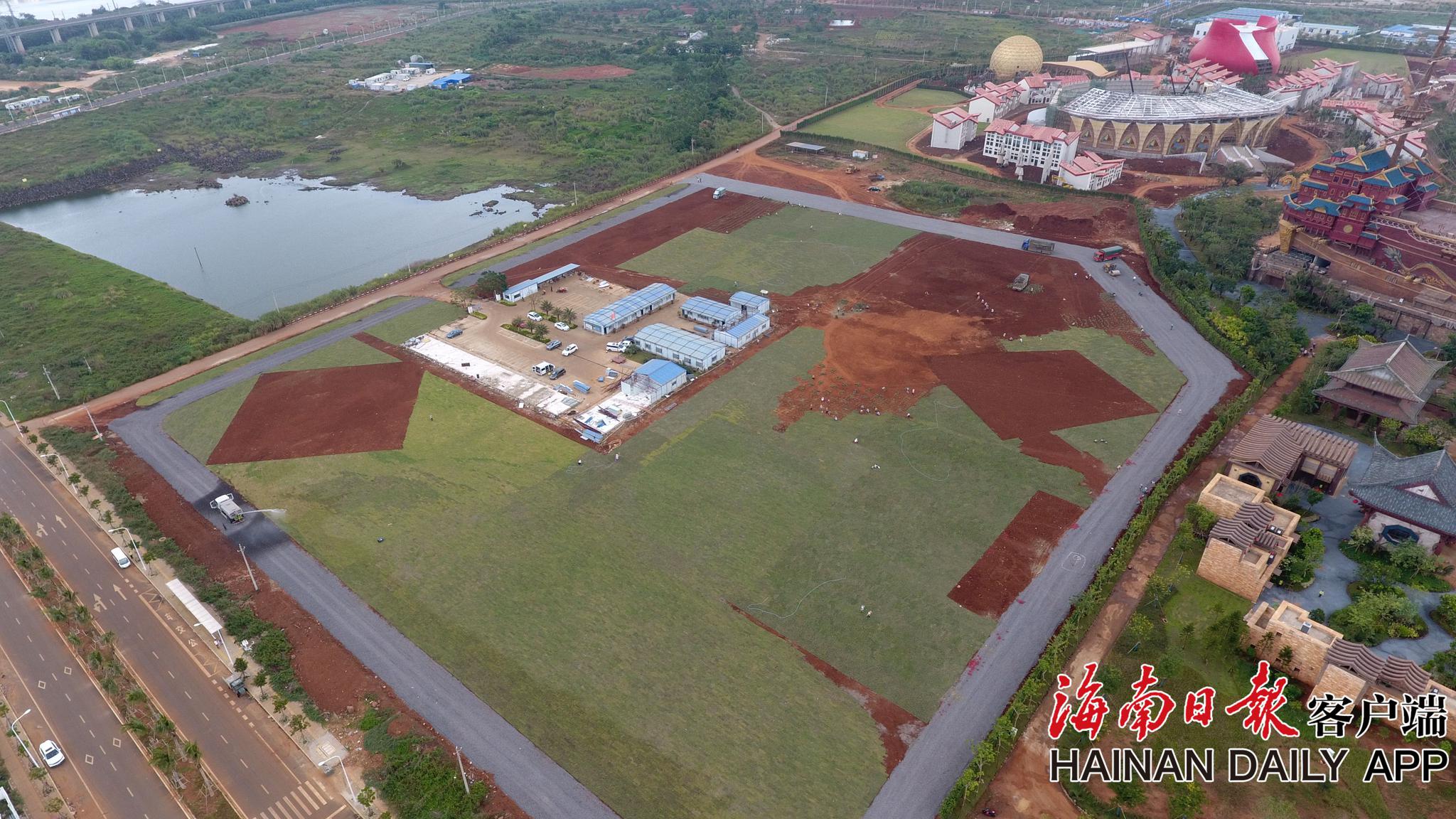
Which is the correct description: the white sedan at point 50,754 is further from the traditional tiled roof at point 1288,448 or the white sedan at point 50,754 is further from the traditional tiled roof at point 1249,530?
the traditional tiled roof at point 1288,448

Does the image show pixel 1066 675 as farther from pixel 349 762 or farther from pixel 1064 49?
pixel 1064 49

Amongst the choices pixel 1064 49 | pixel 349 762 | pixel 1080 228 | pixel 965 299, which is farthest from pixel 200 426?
pixel 1064 49


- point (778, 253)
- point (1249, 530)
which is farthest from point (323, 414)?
point (1249, 530)

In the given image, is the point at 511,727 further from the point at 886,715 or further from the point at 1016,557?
the point at 1016,557

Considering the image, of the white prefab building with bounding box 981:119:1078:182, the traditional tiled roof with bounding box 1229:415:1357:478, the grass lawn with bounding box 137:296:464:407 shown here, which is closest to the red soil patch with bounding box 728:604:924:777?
the traditional tiled roof with bounding box 1229:415:1357:478

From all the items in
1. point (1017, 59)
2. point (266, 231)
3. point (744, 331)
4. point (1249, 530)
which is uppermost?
point (1017, 59)

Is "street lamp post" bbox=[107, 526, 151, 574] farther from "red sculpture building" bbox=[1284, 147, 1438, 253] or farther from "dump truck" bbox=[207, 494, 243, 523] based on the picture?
"red sculpture building" bbox=[1284, 147, 1438, 253]

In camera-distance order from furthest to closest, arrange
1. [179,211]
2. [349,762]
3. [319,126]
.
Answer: [319,126], [179,211], [349,762]

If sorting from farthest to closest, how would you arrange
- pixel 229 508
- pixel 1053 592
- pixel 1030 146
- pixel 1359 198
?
pixel 1030 146 → pixel 1359 198 → pixel 229 508 → pixel 1053 592
